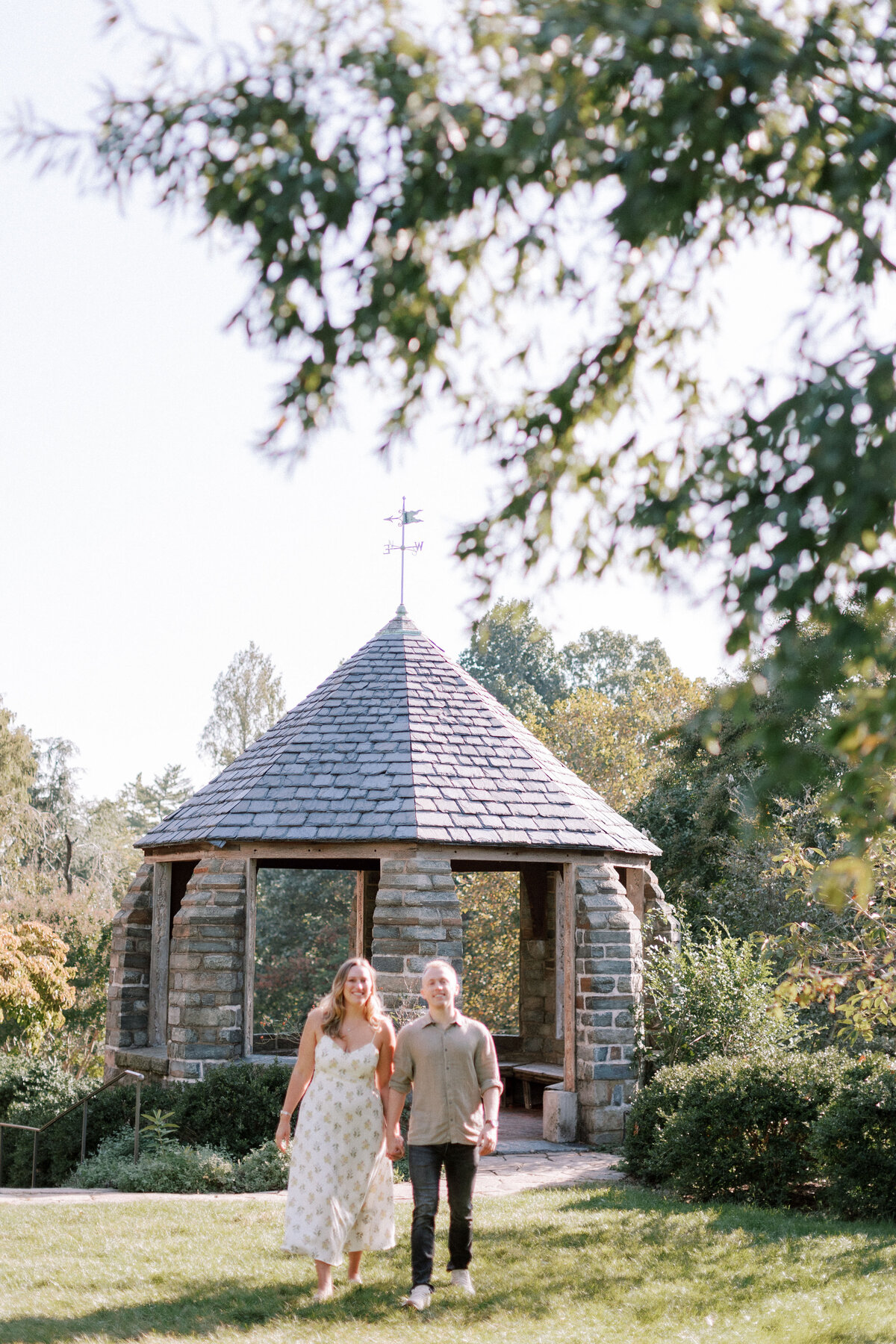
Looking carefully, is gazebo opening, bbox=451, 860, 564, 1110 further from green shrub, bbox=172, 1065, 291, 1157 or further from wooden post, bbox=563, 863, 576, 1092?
green shrub, bbox=172, 1065, 291, 1157

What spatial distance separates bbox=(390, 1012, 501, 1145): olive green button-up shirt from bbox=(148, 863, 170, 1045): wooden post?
22.2ft

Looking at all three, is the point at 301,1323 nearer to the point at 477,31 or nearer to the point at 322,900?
the point at 477,31

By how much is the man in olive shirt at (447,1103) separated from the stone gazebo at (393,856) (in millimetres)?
4002

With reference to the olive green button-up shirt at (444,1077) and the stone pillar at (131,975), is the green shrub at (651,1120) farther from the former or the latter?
the stone pillar at (131,975)

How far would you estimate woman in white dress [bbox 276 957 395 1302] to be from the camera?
5.76 m

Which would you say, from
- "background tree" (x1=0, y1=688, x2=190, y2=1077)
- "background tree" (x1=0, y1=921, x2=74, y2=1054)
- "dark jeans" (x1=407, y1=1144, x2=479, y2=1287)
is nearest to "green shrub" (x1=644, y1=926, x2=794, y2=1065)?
"dark jeans" (x1=407, y1=1144, x2=479, y2=1287)

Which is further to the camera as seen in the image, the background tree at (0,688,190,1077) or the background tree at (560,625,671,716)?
the background tree at (560,625,671,716)

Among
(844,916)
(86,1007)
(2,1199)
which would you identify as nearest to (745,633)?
(2,1199)

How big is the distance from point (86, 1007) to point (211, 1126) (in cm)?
1552

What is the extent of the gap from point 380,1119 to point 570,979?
17.2 feet

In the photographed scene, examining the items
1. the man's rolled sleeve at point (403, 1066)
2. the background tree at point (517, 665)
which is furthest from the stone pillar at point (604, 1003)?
the background tree at point (517, 665)

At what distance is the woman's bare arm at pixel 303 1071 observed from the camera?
5.95 metres

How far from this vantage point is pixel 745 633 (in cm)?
332

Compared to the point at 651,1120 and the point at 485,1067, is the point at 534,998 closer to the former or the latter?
the point at 651,1120
